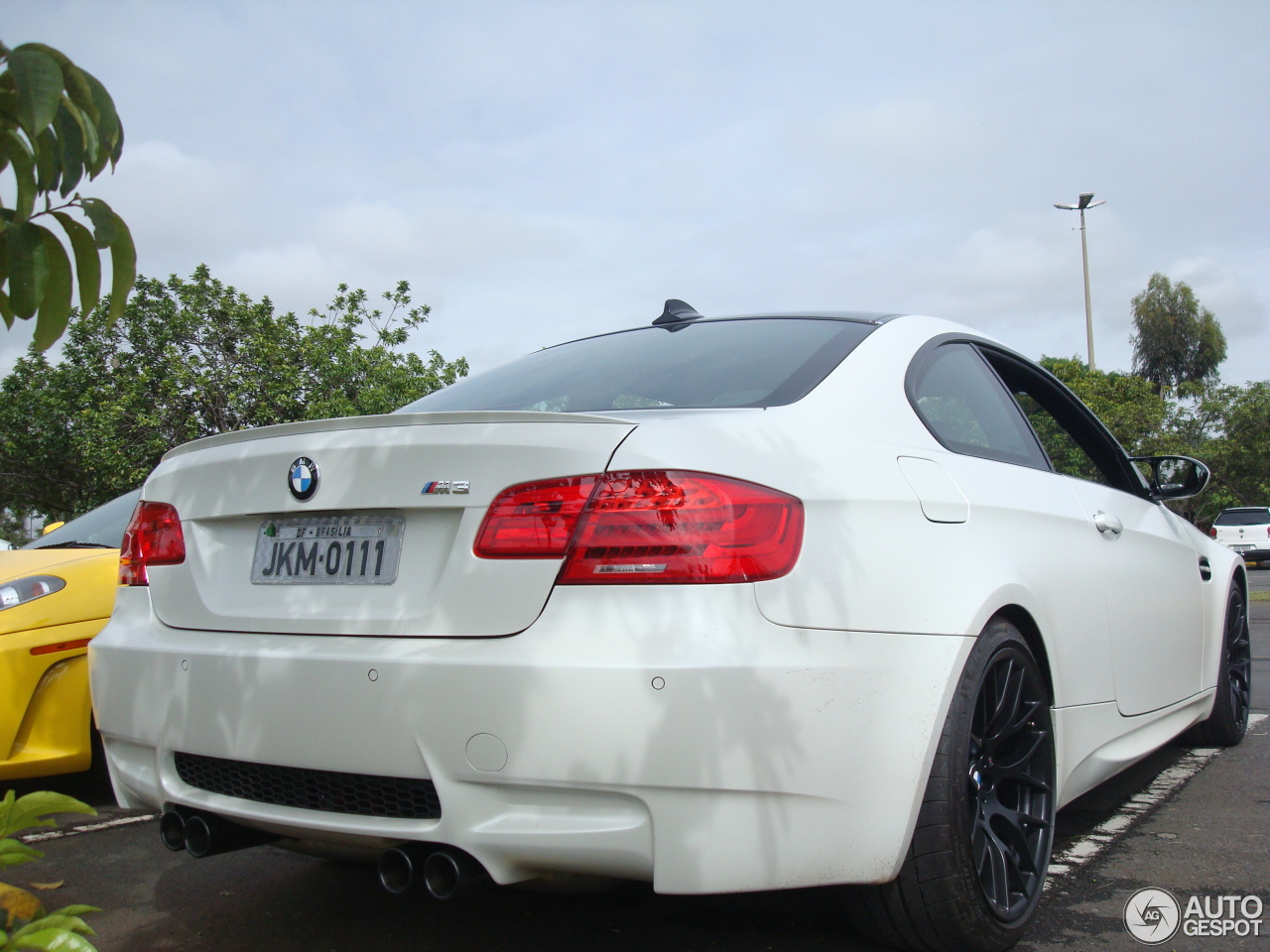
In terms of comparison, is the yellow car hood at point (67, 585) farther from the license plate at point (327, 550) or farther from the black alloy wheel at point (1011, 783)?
the black alloy wheel at point (1011, 783)

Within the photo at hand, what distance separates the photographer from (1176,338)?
57531mm

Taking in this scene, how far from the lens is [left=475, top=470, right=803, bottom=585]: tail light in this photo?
1.95 metres

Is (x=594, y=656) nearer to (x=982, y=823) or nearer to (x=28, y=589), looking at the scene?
(x=982, y=823)

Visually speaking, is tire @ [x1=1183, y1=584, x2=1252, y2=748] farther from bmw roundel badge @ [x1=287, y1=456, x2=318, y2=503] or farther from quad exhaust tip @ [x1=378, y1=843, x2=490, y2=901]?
bmw roundel badge @ [x1=287, y1=456, x2=318, y2=503]

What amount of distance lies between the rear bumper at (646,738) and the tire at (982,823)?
12cm

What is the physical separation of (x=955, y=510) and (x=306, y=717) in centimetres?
140

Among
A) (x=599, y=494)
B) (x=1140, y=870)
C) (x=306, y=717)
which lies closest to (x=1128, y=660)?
(x=1140, y=870)

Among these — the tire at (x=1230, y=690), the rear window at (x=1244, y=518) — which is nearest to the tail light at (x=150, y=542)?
the tire at (x=1230, y=690)

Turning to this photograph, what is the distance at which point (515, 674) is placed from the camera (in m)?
1.94

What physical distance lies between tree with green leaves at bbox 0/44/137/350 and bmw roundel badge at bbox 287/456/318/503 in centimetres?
103

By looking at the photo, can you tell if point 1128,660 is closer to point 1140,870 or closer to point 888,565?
point 1140,870

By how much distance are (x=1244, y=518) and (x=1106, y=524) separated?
26124 mm

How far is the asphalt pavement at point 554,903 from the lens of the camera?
2.56 m

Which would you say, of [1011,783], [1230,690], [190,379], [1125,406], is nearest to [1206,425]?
[1125,406]
